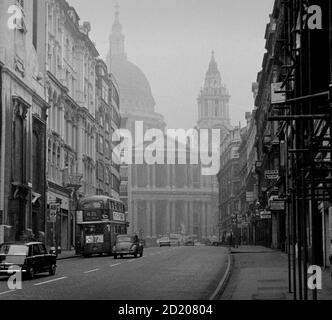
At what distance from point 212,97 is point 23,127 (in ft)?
124

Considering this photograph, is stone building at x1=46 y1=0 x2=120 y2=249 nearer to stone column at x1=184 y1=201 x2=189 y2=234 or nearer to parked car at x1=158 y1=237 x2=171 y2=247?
parked car at x1=158 y1=237 x2=171 y2=247

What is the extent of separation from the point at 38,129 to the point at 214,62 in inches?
1943

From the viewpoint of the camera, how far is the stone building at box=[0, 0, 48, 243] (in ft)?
159

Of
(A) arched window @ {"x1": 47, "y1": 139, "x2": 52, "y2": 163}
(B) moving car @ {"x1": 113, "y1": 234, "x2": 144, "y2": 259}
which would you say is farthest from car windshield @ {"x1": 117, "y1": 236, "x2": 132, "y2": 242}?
(A) arched window @ {"x1": 47, "y1": 139, "x2": 52, "y2": 163}

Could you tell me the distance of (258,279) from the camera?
2569 cm

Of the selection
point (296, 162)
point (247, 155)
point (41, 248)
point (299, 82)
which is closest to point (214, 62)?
point (299, 82)

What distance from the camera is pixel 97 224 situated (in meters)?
53.6

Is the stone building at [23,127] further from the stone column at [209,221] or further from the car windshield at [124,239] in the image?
the stone column at [209,221]

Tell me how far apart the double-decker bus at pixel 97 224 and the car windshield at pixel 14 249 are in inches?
946

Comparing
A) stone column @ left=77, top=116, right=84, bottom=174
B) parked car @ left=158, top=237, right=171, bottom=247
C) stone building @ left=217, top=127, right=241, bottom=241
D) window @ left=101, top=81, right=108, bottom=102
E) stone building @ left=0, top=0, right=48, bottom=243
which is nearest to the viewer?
stone building @ left=0, top=0, right=48, bottom=243

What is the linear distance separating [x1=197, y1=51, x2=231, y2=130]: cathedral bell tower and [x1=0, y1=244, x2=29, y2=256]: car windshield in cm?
886

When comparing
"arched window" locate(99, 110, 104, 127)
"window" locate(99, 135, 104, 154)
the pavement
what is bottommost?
the pavement

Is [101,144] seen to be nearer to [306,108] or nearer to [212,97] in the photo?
[212,97]

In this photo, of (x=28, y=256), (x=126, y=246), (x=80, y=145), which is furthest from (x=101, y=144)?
(x=28, y=256)
